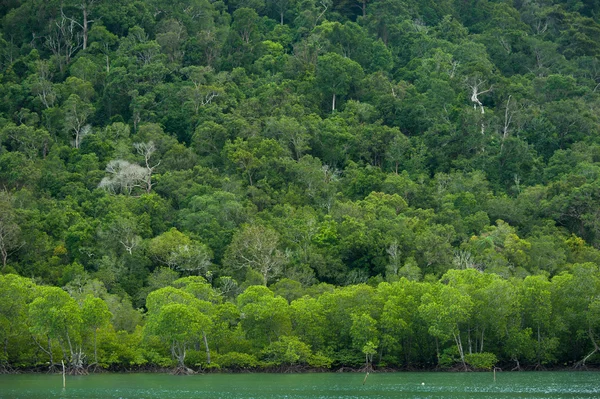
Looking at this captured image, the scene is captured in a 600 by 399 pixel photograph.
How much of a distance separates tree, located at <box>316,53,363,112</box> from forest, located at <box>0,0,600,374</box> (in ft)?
1.01

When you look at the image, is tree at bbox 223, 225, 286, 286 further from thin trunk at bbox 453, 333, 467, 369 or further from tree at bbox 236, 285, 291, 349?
thin trunk at bbox 453, 333, 467, 369

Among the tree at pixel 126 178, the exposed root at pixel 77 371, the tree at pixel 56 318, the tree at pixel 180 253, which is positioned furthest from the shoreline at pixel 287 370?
the tree at pixel 126 178

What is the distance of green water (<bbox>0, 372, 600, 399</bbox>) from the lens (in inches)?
1779

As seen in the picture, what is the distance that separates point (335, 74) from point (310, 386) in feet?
151

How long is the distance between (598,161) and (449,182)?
12.6 meters

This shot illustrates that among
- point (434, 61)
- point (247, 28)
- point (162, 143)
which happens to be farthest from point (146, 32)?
point (434, 61)

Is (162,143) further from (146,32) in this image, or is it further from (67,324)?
(67,324)

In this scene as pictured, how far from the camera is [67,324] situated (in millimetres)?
55500

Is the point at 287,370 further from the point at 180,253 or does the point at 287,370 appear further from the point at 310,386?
the point at 180,253

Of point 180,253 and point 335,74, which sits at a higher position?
point 335,74

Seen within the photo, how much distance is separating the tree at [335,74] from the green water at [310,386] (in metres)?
39.1

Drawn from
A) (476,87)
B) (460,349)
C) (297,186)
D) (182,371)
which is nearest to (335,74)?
(476,87)

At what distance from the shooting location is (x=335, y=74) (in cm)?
9131

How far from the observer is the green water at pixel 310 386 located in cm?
4519
